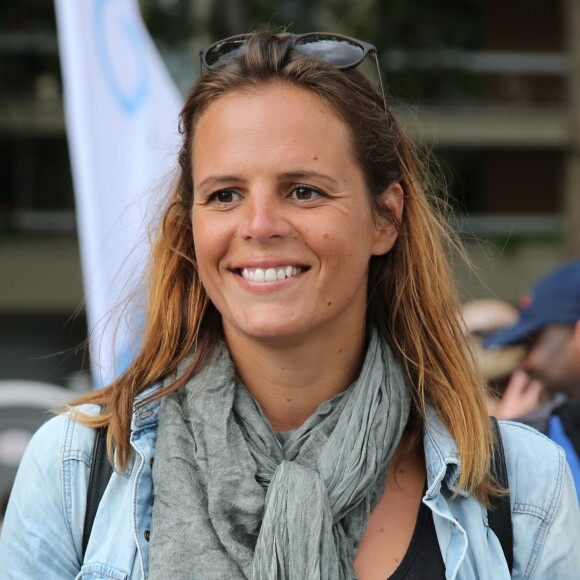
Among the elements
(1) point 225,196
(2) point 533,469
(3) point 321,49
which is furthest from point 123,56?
(2) point 533,469

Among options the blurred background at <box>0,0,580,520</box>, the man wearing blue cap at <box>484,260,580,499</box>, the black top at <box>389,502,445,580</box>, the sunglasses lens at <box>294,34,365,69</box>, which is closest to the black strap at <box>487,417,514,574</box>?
the black top at <box>389,502,445,580</box>

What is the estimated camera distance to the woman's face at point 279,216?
2.05 metres

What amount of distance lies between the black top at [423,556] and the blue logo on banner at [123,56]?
286cm

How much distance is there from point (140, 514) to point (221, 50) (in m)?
1.04

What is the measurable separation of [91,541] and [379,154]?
3.35 ft

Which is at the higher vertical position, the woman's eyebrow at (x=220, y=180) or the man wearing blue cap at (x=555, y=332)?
the woman's eyebrow at (x=220, y=180)

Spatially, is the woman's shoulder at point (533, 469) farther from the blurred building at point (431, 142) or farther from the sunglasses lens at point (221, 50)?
the blurred building at point (431, 142)

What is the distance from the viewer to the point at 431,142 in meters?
15.2

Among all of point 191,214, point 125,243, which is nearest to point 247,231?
point 191,214

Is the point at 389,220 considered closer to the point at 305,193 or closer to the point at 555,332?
the point at 305,193

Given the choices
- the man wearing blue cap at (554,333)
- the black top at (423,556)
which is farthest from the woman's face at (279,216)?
the man wearing blue cap at (554,333)

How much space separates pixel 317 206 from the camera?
209 centimetres

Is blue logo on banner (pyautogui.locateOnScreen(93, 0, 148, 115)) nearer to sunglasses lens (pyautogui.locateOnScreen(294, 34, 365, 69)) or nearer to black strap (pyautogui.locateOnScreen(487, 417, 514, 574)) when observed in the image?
sunglasses lens (pyautogui.locateOnScreen(294, 34, 365, 69))

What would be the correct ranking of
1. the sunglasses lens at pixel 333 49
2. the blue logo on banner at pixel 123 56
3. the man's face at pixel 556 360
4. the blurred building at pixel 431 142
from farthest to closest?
the blurred building at pixel 431 142 → the blue logo on banner at pixel 123 56 → the man's face at pixel 556 360 → the sunglasses lens at pixel 333 49
